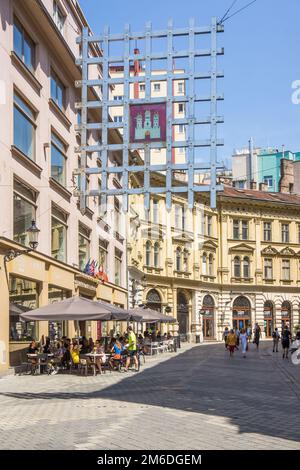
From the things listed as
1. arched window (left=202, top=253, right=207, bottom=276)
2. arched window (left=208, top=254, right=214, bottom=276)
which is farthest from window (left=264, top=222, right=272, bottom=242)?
arched window (left=202, top=253, right=207, bottom=276)

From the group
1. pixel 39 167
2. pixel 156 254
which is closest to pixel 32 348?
pixel 39 167

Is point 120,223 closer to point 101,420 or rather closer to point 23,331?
point 23,331

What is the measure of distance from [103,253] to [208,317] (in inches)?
1103

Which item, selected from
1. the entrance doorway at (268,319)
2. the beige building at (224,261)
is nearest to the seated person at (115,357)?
the beige building at (224,261)

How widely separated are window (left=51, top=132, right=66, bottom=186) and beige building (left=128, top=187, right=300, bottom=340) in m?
25.4

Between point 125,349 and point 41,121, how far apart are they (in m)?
9.35

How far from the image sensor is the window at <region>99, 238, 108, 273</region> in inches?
1560

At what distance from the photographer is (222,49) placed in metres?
21.8

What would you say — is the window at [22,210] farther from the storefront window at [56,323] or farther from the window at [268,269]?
the window at [268,269]

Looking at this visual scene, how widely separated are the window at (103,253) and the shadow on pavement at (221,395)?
14997mm

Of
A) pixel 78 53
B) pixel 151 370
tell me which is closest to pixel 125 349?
pixel 151 370

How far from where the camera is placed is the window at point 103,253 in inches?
1560

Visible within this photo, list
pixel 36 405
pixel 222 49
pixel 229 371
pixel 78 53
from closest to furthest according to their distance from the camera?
pixel 36 405
pixel 222 49
pixel 229 371
pixel 78 53

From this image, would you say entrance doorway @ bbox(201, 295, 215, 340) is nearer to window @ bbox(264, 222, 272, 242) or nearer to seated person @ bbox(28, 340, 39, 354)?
window @ bbox(264, 222, 272, 242)
